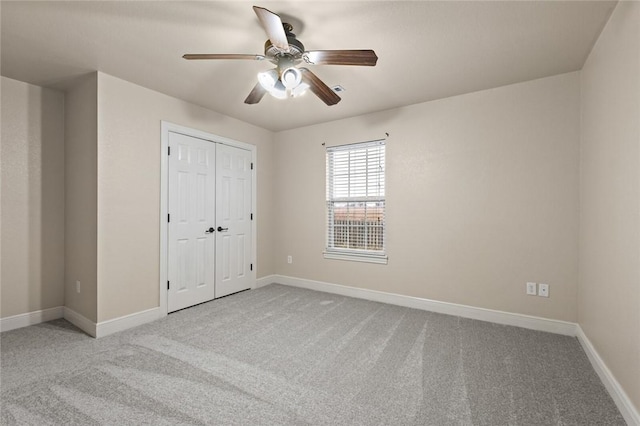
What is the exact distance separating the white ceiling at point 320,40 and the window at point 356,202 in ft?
3.41

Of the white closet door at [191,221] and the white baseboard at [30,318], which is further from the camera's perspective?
the white closet door at [191,221]

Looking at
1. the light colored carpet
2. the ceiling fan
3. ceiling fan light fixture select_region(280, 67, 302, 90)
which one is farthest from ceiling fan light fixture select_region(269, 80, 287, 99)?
the light colored carpet

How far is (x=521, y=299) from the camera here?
3.10 m

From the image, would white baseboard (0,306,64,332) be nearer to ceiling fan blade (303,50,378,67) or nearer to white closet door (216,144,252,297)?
white closet door (216,144,252,297)

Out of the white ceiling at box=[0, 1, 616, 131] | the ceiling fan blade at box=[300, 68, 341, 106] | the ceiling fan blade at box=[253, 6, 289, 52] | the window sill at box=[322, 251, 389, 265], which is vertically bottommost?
the window sill at box=[322, 251, 389, 265]

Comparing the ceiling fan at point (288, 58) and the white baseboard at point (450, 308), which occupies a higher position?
the ceiling fan at point (288, 58)

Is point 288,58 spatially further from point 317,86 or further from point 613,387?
point 613,387

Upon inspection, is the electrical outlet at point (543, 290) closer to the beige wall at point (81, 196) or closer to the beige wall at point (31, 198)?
the beige wall at point (81, 196)

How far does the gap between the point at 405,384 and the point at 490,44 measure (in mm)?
2716

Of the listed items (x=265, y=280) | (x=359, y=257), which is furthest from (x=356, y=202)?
(x=265, y=280)

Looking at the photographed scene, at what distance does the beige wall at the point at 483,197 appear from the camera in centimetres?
291

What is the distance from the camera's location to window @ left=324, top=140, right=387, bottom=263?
406 cm

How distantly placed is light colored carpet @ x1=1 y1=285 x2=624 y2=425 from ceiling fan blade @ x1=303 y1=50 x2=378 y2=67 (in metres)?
2.25

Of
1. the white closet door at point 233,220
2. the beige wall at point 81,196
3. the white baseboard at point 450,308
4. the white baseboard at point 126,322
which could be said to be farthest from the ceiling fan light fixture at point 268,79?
the white baseboard at point 450,308
